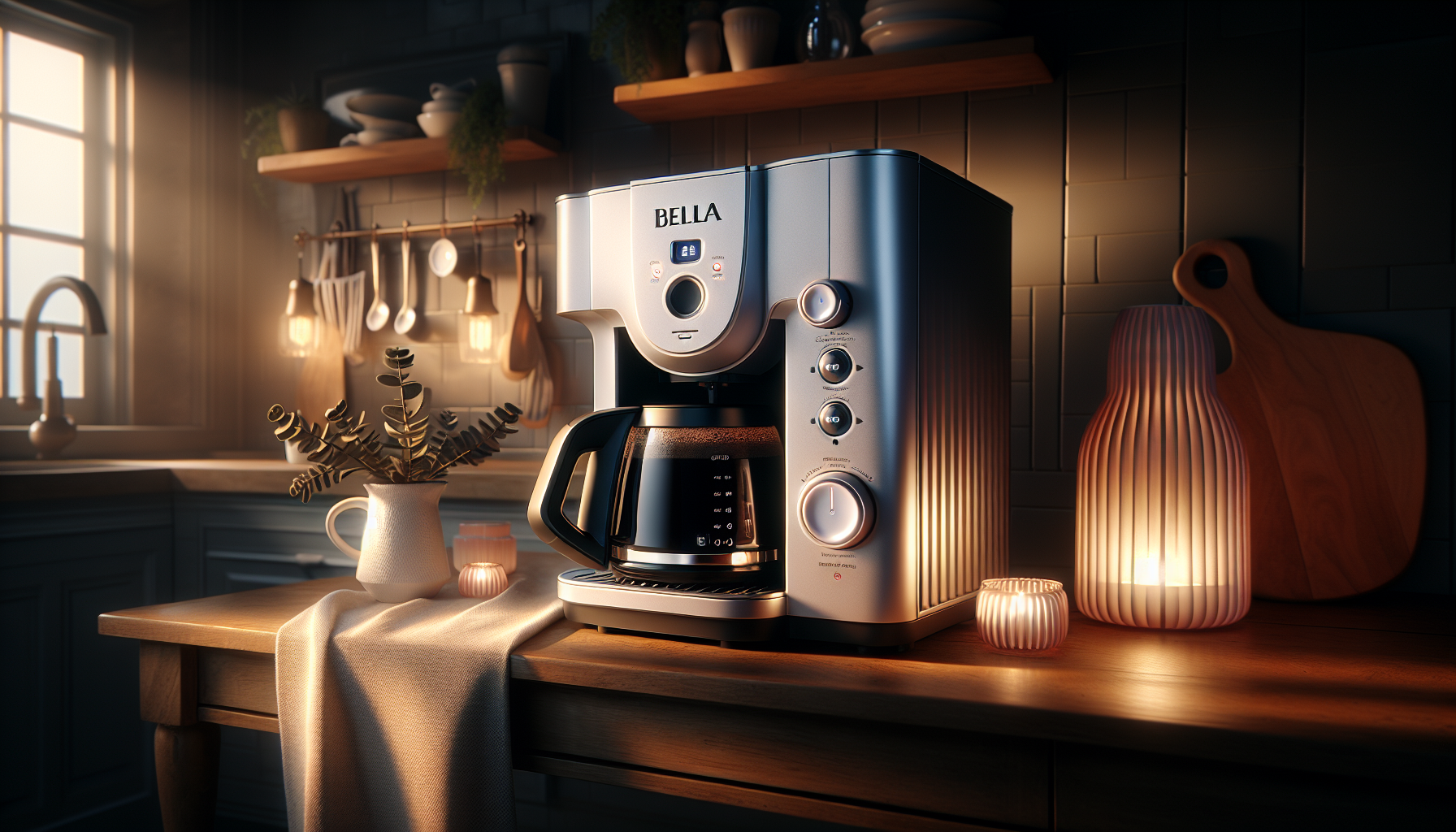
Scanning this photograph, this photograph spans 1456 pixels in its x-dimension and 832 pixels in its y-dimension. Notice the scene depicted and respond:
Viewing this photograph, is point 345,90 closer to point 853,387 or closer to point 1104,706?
point 853,387

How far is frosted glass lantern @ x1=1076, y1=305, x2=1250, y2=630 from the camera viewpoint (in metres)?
0.86

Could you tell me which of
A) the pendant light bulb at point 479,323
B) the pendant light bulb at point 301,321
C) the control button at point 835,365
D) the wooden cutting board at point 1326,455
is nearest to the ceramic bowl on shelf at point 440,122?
the pendant light bulb at point 479,323

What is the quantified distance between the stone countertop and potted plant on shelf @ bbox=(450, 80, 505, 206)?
1.84ft

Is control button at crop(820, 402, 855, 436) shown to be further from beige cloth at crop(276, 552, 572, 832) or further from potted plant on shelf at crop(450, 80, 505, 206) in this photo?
potted plant on shelf at crop(450, 80, 505, 206)

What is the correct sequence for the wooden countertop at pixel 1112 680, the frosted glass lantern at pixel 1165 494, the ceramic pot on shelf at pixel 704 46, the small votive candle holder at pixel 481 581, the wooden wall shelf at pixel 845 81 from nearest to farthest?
the wooden countertop at pixel 1112 680
the frosted glass lantern at pixel 1165 494
the small votive candle holder at pixel 481 581
the wooden wall shelf at pixel 845 81
the ceramic pot on shelf at pixel 704 46

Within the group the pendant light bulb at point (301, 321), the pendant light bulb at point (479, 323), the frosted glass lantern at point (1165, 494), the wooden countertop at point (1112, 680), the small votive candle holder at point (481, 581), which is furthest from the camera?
the pendant light bulb at point (301, 321)

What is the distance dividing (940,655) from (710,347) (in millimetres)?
319

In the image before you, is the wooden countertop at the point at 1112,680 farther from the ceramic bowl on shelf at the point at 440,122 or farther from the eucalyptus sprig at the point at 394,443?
the ceramic bowl on shelf at the point at 440,122

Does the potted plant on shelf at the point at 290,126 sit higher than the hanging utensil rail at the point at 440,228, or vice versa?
the potted plant on shelf at the point at 290,126

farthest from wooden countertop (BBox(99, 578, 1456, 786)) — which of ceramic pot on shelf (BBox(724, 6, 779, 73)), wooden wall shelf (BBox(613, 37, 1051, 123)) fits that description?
ceramic pot on shelf (BBox(724, 6, 779, 73))

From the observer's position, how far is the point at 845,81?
4.59 feet

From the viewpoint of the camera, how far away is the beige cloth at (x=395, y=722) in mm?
751

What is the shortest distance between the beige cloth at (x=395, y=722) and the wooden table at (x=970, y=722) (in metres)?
0.03

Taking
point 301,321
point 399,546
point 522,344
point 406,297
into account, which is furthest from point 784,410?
point 301,321
